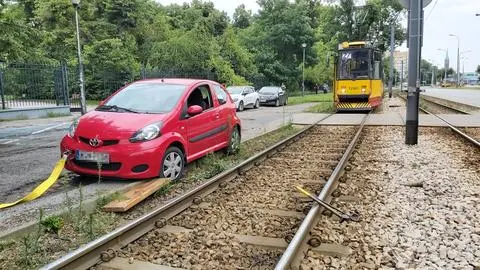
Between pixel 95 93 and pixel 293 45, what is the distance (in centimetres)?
2676

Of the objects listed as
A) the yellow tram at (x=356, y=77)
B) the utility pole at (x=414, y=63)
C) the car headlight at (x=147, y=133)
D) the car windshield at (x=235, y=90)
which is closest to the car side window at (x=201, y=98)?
the car headlight at (x=147, y=133)

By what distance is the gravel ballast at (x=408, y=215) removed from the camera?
4.02m

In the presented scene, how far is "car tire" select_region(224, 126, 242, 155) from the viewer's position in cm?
935

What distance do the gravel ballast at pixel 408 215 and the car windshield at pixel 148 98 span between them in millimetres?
3076

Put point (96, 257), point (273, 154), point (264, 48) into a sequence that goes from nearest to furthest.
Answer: point (96, 257)
point (273, 154)
point (264, 48)

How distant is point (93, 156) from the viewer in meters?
6.53

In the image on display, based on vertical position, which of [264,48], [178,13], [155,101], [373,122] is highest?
[178,13]

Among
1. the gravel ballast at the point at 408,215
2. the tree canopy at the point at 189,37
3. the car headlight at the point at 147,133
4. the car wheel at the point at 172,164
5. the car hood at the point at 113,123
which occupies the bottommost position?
the gravel ballast at the point at 408,215

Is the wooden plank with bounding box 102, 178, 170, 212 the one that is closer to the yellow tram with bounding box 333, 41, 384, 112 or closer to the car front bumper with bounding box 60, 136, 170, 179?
the car front bumper with bounding box 60, 136, 170, 179

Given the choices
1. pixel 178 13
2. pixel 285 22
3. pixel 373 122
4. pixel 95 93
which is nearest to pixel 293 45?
pixel 285 22

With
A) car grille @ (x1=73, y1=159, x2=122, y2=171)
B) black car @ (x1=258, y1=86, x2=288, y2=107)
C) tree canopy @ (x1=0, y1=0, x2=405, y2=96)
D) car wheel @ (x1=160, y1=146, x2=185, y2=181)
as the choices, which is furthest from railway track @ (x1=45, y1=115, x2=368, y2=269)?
black car @ (x1=258, y1=86, x2=288, y2=107)

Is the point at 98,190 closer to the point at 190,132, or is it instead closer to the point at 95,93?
the point at 190,132

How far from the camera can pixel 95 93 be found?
3061 cm

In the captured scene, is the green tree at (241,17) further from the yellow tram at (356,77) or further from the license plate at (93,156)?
the license plate at (93,156)
